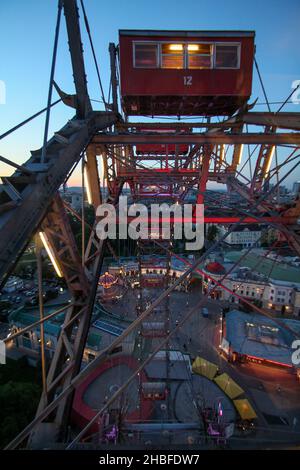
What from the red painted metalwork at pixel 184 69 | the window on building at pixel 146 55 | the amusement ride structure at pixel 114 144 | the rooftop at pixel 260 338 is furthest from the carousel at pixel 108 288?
the window on building at pixel 146 55

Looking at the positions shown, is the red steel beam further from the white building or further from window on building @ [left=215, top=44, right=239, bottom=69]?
the white building

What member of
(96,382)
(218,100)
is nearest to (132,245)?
(96,382)

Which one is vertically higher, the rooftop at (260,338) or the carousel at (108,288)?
the carousel at (108,288)

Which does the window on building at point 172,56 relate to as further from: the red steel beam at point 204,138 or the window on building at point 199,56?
the red steel beam at point 204,138

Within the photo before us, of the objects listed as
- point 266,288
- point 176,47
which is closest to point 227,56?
point 176,47

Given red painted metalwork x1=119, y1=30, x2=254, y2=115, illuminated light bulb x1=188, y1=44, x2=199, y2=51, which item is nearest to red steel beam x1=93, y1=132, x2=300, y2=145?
red painted metalwork x1=119, y1=30, x2=254, y2=115

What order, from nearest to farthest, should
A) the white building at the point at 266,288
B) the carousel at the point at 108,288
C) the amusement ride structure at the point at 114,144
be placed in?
the amusement ride structure at the point at 114,144 → the white building at the point at 266,288 → the carousel at the point at 108,288

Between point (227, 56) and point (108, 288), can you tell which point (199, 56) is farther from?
point (108, 288)
